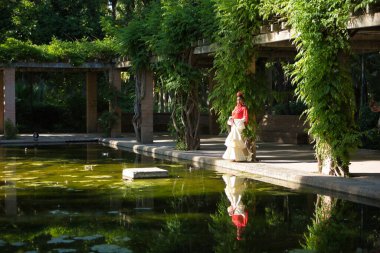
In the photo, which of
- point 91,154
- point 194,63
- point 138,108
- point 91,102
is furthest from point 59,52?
point 194,63

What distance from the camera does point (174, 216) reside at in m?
9.12

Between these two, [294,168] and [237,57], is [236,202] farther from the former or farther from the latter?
[237,57]

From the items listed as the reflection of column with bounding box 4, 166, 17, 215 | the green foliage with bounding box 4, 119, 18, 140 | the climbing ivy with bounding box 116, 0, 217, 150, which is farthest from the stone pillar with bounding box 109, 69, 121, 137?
the reflection of column with bounding box 4, 166, 17, 215

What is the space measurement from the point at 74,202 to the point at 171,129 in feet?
36.4

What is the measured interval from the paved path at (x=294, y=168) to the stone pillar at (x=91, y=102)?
8.44 metres

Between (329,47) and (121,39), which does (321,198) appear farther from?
(121,39)

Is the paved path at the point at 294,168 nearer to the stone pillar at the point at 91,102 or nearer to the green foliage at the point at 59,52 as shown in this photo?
the green foliage at the point at 59,52

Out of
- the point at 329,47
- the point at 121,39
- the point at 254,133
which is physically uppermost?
the point at 121,39

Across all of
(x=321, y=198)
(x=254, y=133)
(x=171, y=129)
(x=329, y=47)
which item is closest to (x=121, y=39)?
(x=171, y=129)

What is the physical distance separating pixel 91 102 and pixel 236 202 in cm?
2243

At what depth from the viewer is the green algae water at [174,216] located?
288 inches

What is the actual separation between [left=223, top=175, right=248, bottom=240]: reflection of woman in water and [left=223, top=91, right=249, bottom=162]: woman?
7.09 feet

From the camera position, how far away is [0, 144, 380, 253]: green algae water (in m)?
7.32

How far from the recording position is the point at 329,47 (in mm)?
12188
